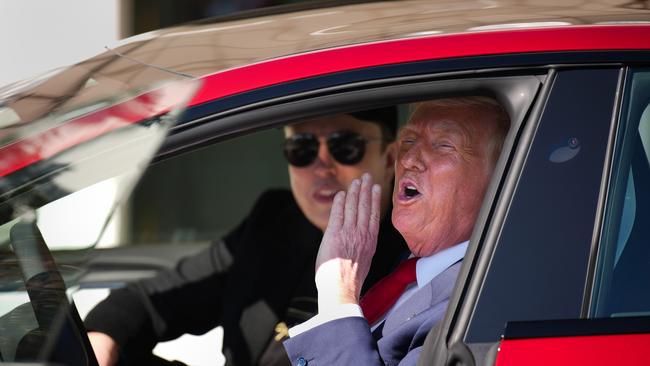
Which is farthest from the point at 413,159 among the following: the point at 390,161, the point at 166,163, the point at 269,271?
the point at 166,163

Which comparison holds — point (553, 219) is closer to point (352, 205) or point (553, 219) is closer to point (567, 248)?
point (567, 248)

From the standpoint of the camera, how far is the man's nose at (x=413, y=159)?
2.20 meters

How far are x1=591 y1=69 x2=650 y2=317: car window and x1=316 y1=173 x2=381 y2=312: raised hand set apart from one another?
49 cm

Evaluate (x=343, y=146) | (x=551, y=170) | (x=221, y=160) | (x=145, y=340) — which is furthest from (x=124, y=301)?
(x=221, y=160)

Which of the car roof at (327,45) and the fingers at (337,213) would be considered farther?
the fingers at (337,213)

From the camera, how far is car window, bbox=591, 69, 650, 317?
1.75m

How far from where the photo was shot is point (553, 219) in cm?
173

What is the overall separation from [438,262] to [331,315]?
0.99 ft

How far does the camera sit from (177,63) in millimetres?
1965

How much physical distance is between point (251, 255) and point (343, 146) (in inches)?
17.0

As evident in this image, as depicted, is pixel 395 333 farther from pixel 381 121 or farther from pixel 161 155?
pixel 381 121

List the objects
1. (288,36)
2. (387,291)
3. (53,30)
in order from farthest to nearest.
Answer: (53,30) < (387,291) < (288,36)

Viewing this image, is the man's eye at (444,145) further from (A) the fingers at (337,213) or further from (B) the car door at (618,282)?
(B) the car door at (618,282)

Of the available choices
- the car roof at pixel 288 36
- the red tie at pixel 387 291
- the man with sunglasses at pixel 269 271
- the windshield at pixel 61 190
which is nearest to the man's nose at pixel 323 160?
the man with sunglasses at pixel 269 271
